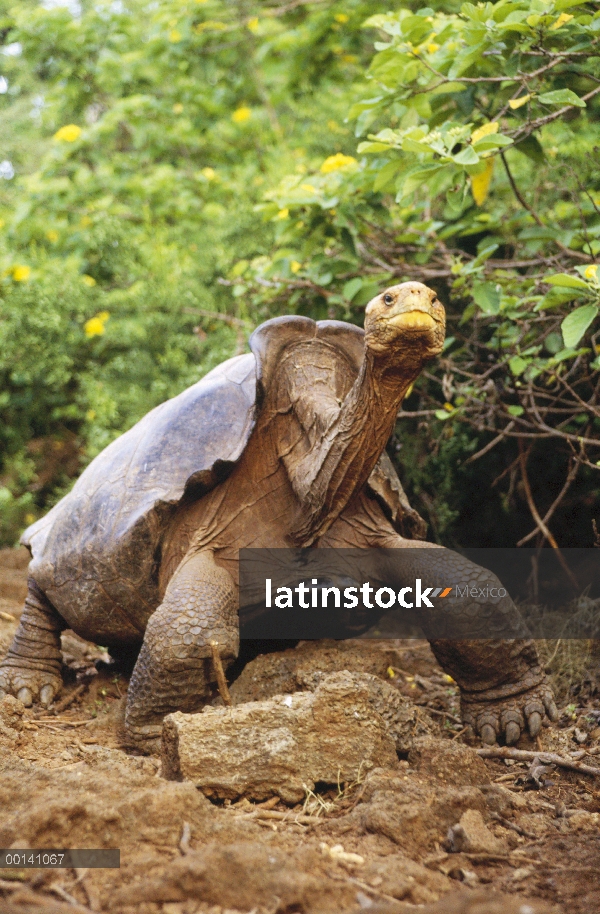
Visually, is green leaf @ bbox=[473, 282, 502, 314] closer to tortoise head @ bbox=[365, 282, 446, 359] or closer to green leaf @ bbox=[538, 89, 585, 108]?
green leaf @ bbox=[538, 89, 585, 108]

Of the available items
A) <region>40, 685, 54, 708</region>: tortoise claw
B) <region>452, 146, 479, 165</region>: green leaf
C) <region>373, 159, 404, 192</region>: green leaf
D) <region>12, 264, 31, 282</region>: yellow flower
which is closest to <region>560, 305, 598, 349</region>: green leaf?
<region>452, 146, 479, 165</region>: green leaf

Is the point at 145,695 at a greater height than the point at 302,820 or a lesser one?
lesser

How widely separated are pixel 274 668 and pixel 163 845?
1327mm

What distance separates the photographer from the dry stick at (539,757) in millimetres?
2600

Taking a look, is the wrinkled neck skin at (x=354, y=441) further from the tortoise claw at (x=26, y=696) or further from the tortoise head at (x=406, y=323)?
the tortoise claw at (x=26, y=696)

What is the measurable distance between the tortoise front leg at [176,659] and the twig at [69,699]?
753 millimetres

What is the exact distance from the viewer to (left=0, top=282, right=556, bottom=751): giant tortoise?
9.60 feet

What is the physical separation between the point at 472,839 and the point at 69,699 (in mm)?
2208

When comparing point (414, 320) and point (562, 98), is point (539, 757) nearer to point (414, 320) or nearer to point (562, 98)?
point (414, 320)

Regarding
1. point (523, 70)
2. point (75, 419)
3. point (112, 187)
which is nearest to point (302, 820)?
point (523, 70)

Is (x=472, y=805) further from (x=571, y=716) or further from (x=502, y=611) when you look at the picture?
(x=571, y=716)

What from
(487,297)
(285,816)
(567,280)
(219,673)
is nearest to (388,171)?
(487,297)

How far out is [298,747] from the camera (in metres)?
2.40

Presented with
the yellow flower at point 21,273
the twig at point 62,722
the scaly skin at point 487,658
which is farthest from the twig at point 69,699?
the yellow flower at point 21,273
